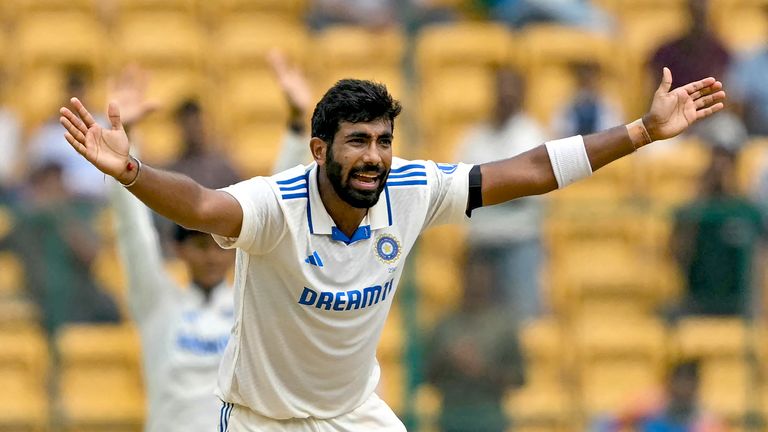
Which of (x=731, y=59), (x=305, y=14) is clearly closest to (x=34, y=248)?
(x=305, y=14)

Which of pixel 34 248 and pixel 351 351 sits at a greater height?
pixel 34 248

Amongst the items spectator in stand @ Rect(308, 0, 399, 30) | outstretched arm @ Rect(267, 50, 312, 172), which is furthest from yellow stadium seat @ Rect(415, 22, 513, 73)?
outstretched arm @ Rect(267, 50, 312, 172)

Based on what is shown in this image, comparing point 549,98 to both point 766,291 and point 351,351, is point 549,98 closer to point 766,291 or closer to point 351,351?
point 766,291

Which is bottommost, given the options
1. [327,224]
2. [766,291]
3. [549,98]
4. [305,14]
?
[766,291]

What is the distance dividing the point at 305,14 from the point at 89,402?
193 inches

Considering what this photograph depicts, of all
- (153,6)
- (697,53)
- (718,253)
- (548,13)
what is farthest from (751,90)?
(153,6)

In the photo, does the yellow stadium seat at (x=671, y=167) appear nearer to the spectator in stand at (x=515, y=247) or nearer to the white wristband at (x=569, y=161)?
the spectator in stand at (x=515, y=247)

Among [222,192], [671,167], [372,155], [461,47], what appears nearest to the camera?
[222,192]

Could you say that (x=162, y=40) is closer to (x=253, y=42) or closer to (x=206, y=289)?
(x=253, y=42)

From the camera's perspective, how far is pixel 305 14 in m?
13.1

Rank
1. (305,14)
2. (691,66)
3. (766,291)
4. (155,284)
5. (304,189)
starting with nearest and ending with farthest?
1. (304,189)
2. (155,284)
3. (766,291)
4. (691,66)
5. (305,14)

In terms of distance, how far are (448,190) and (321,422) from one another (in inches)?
41.3

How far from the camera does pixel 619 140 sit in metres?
5.91

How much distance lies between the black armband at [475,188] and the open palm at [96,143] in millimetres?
1454
